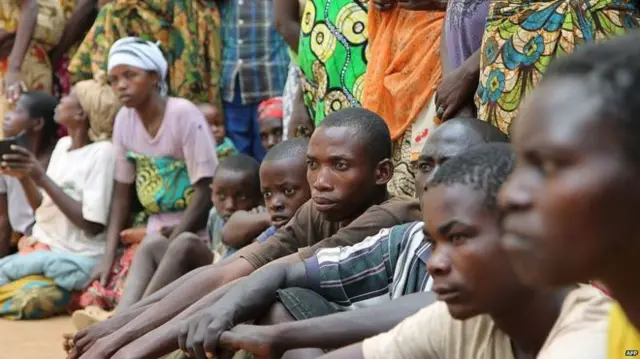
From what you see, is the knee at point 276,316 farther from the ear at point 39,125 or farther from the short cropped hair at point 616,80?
the ear at point 39,125

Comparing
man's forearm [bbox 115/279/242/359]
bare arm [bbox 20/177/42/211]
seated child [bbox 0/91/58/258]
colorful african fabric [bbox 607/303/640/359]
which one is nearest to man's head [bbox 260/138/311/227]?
man's forearm [bbox 115/279/242/359]

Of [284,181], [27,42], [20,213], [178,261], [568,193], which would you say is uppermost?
[568,193]

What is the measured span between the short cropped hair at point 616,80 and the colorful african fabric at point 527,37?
1.67 meters

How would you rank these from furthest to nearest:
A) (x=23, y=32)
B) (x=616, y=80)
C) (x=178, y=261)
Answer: (x=23, y=32), (x=178, y=261), (x=616, y=80)

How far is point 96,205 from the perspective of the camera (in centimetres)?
606

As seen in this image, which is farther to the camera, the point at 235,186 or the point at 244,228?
the point at 235,186

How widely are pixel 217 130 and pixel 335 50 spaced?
2.09m

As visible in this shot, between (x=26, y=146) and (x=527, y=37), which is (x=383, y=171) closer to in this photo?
(x=527, y=37)

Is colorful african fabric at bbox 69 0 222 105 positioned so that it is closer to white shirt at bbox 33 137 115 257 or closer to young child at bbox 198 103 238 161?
young child at bbox 198 103 238 161

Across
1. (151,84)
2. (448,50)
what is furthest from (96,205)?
(448,50)

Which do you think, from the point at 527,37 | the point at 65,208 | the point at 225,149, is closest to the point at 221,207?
the point at 225,149

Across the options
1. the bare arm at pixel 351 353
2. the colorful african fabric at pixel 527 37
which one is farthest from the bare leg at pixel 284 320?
the colorful african fabric at pixel 527 37

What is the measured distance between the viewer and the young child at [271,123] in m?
5.82

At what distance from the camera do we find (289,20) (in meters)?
5.10
